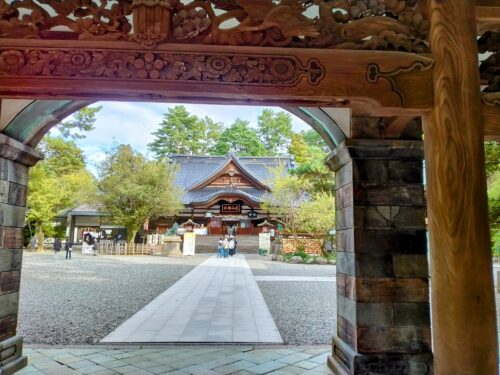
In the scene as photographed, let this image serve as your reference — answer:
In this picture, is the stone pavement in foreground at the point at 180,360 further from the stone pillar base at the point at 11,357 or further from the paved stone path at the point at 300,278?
the paved stone path at the point at 300,278

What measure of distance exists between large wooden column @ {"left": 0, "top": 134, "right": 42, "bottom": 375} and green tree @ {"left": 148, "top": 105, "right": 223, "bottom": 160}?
39439 millimetres

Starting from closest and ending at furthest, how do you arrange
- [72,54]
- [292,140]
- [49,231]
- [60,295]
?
1. [72,54]
2. [60,295]
3. [49,231]
4. [292,140]

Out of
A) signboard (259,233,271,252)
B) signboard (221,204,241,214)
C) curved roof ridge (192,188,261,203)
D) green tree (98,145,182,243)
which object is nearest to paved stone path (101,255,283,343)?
green tree (98,145,182,243)

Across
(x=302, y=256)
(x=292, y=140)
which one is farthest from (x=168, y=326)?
(x=292, y=140)

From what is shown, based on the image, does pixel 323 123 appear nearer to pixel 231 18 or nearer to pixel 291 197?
pixel 231 18

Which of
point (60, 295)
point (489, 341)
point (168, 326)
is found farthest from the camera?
point (60, 295)

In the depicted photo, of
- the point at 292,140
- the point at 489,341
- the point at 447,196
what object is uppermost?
the point at 292,140

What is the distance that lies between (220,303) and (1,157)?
5.27 meters

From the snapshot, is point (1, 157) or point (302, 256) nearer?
point (1, 157)

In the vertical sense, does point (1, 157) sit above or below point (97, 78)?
below

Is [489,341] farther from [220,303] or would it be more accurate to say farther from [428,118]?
[220,303]

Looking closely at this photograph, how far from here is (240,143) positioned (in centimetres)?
4466

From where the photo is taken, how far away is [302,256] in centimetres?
1941

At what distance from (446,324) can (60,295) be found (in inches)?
341
